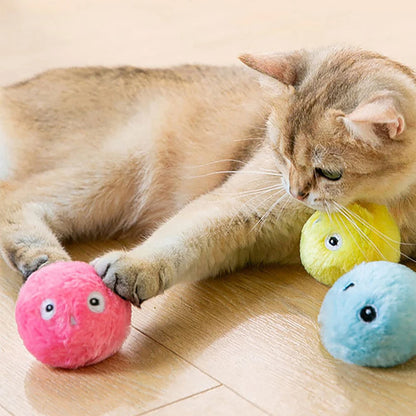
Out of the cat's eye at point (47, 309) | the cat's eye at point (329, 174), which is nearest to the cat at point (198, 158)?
the cat's eye at point (329, 174)

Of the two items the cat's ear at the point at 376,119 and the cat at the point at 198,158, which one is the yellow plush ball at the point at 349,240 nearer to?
the cat at the point at 198,158

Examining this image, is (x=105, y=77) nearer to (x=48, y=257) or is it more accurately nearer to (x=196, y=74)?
(x=196, y=74)

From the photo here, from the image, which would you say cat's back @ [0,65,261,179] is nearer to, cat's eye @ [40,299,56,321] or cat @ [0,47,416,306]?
cat @ [0,47,416,306]

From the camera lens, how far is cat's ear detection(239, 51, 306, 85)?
5.91 ft

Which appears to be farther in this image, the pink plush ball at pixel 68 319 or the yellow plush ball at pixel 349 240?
the yellow plush ball at pixel 349 240

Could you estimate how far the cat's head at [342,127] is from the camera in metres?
1.61

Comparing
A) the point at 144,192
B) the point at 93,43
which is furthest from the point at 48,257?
the point at 93,43

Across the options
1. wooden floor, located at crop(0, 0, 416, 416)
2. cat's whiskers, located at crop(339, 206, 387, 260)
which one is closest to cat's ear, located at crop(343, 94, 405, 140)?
cat's whiskers, located at crop(339, 206, 387, 260)

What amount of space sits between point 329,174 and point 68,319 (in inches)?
25.5

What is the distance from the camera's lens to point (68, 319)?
1.50 meters

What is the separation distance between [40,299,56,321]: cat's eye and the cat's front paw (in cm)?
15

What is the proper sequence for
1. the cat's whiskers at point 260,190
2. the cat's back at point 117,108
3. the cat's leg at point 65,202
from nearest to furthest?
1. the cat's whiskers at point 260,190
2. the cat's leg at point 65,202
3. the cat's back at point 117,108

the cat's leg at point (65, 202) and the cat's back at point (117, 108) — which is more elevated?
the cat's back at point (117, 108)

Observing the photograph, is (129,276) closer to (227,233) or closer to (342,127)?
(227,233)
